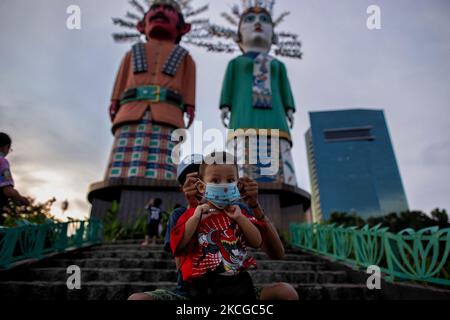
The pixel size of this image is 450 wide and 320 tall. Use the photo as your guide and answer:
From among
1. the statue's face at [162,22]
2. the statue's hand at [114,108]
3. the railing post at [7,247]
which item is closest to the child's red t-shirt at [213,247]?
the railing post at [7,247]

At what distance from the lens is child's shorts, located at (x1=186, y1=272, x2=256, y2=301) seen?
4.23ft

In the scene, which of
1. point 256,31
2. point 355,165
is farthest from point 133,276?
point 355,165

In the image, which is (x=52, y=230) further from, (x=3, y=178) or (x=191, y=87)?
(x=191, y=87)

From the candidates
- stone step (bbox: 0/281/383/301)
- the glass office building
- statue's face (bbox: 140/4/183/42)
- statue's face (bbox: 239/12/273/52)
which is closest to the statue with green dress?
statue's face (bbox: 239/12/273/52)

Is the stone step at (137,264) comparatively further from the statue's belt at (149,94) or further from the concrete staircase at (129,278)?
the statue's belt at (149,94)

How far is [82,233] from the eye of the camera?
5207 mm

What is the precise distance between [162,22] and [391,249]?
10.1 meters

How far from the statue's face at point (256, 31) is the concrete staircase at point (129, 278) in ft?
26.9

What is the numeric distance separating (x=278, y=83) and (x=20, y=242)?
28.7 feet

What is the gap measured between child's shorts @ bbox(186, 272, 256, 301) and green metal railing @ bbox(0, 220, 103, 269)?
9.73 ft

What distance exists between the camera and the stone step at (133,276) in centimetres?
316

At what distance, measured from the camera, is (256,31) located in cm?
995

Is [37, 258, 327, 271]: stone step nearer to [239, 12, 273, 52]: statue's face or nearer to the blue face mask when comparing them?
the blue face mask

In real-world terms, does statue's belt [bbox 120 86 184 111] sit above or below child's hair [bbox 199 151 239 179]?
above
